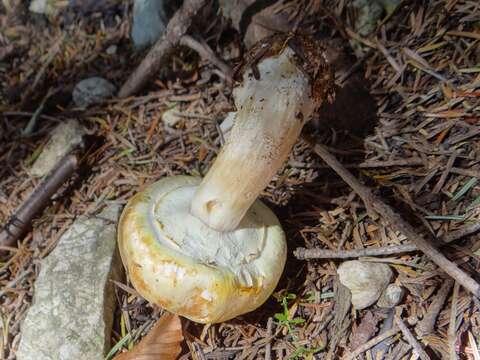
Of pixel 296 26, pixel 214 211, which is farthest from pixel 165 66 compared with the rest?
pixel 214 211

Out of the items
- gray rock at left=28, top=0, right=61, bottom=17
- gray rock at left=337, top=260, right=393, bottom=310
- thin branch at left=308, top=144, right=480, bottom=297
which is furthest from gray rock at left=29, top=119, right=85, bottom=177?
gray rock at left=337, top=260, right=393, bottom=310

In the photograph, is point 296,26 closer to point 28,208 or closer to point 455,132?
point 455,132

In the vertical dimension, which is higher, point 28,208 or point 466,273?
point 28,208

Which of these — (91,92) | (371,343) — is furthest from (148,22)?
(371,343)

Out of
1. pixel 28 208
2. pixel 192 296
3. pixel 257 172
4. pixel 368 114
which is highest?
pixel 28 208

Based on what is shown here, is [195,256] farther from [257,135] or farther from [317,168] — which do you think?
[317,168]

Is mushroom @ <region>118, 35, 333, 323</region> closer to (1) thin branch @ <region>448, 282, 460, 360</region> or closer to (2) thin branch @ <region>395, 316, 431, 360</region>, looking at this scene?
(2) thin branch @ <region>395, 316, 431, 360</region>
